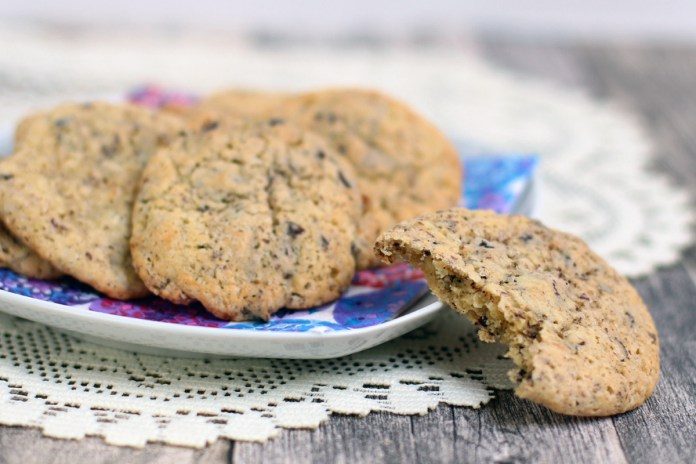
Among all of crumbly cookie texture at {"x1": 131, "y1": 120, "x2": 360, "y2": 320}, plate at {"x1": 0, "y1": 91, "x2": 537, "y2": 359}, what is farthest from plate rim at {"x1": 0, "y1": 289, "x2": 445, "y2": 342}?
crumbly cookie texture at {"x1": 131, "y1": 120, "x2": 360, "y2": 320}

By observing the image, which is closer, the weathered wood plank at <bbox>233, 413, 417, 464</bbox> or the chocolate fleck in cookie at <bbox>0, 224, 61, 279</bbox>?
the weathered wood plank at <bbox>233, 413, 417, 464</bbox>

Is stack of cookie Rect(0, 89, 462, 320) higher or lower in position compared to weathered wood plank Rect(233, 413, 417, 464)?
higher

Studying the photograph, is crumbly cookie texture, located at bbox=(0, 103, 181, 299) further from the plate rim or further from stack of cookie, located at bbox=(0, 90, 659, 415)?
the plate rim

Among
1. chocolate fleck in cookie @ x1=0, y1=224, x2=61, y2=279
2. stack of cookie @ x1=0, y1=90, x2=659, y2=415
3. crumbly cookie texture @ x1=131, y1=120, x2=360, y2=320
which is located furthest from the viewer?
chocolate fleck in cookie @ x1=0, y1=224, x2=61, y2=279

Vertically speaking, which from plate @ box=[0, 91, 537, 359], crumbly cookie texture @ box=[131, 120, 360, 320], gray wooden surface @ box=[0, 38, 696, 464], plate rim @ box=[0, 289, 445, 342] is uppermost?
crumbly cookie texture @ box=[131, 120, 360, 320]

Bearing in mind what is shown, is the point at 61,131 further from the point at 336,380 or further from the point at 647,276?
the point at 647,276

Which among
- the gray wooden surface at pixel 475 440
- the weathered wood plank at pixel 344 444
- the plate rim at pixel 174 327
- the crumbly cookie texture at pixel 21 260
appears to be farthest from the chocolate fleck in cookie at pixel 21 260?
the weathered wood plank at pixel 344 444

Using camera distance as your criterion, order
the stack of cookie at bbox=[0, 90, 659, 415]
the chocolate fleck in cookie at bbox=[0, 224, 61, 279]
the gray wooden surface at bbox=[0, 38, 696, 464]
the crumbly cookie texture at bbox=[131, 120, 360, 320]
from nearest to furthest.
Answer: the gray wooden surface at bbox=[0, 38, 696, 464]
the stack of cookie at bbox=[0, 90, 659, 415]
the crumbly cookie texture at bbox=[131, 120, 360, 320]
the chocolate fleck in cookie at bbox=[0, 224, 61, 279]

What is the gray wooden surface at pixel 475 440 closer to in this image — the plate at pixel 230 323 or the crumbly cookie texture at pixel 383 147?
the plate at pixel 230 323
